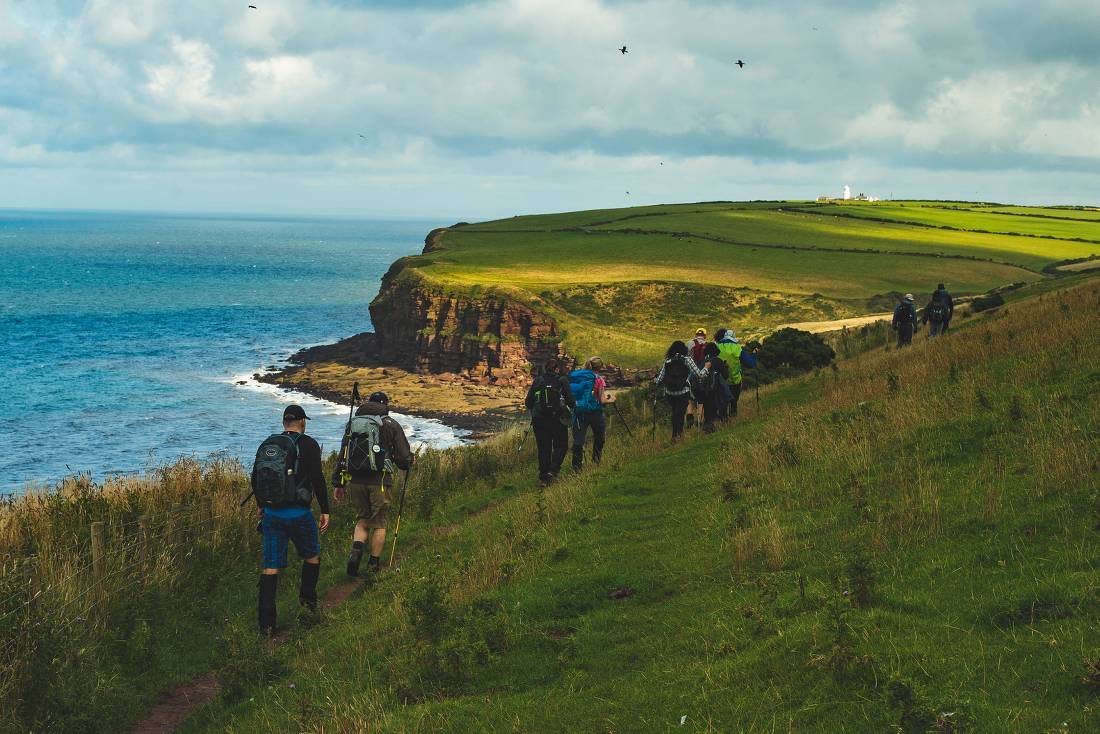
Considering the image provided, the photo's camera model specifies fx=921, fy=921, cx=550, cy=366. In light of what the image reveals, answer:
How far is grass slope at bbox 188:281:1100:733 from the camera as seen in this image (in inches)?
237

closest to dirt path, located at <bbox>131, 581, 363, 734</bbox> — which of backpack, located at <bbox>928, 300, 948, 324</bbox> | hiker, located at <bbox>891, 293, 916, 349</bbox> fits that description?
hiker, located at <bbox>891, 293, 916, 349</bbox>

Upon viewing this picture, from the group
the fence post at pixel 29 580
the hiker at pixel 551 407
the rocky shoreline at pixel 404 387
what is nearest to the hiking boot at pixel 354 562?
the fence post at pixel 29 580

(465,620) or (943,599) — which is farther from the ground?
(943,599)

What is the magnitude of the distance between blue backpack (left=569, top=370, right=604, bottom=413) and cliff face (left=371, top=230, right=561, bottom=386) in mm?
54884

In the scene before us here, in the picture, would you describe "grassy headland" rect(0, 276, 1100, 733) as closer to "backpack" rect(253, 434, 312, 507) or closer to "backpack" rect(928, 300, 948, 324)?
"backpack" rect(253, 434, 312, 507)

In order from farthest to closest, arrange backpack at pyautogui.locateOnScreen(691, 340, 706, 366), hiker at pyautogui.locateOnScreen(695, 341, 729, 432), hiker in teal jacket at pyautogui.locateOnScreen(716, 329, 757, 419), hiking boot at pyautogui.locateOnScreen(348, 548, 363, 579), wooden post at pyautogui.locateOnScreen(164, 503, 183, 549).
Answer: hiker in teal jacket at pyautogui.locateOnScreen(716, 329, 757, 419), backpack at pyautogui.locateOnScreen(691, 340, 706, 366), hiker at pyautogui.locateOnScreen(695, 341, 729, 432), hiking boot at pyautogui.locateOnScreen(348, 548, 363, 579), wooden post at pyautogui.locateOnScreen(164, 503, 183, 549)

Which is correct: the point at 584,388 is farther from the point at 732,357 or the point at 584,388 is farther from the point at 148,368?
the point at 148,368

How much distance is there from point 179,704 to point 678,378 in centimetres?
1081

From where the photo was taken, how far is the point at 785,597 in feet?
25.8

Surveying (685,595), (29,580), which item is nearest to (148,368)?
(29,580)

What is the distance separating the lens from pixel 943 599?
7.12m

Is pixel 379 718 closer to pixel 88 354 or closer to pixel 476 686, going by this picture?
pixel 476 686

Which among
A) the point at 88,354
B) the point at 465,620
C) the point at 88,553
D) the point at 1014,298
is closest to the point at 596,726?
the point at 465,620

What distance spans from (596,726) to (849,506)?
4839mm
